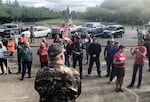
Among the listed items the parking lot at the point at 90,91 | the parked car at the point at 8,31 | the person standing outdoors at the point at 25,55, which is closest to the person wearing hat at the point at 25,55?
the person standing outdoors at the point at 25,55

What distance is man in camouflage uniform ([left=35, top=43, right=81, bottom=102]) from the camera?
4.55 metres

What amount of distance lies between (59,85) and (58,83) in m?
0.03

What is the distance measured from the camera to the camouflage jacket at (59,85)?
4.55 metres

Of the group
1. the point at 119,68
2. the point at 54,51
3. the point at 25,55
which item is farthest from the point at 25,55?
the point at 54,51

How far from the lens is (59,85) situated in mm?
4555

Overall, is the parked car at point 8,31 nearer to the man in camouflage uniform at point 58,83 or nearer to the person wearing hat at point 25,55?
the person wearing hat at point 25,55

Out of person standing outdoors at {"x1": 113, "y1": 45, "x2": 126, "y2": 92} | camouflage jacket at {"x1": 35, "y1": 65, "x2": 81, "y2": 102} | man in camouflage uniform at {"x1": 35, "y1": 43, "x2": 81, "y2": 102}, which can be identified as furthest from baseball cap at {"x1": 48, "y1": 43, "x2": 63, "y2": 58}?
person standing outdoors at {"x1": 113, "y1": 45, "x2": 126, "y2": 92}

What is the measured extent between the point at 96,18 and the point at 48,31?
190 feet

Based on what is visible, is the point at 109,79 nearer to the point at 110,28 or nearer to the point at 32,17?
the point at 110,28

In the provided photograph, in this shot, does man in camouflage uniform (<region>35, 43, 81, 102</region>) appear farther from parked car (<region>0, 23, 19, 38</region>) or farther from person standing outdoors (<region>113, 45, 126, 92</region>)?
parked car (<region>0, 23, 19, 38</region>)

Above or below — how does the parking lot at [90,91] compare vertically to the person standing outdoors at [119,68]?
below

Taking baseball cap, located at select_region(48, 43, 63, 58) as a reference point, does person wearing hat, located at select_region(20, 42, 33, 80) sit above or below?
below

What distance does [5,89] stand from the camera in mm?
13727

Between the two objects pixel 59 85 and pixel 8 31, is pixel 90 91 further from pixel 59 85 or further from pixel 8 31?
pixel 8 31
